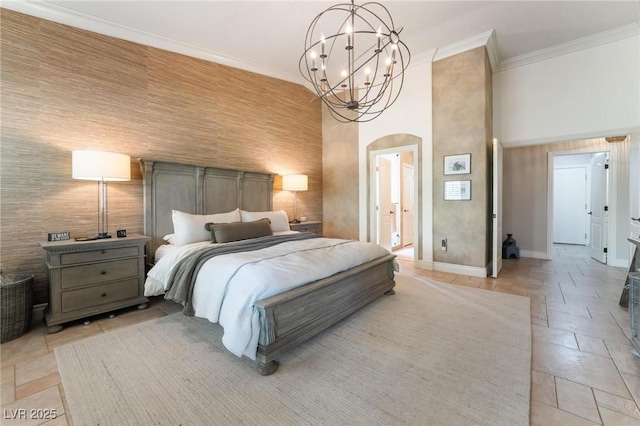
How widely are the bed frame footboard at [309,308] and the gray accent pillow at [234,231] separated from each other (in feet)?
4.67

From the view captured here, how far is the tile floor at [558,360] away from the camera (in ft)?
4.83

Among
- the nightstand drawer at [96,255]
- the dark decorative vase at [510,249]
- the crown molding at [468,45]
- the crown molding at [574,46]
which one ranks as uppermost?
the crown molding at [468,45]

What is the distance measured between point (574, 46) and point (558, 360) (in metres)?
4.50

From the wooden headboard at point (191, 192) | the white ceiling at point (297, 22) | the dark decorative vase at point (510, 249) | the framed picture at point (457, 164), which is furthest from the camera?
the dark decorative vase at point (510, 249)

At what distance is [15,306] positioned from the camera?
2285 millimetres

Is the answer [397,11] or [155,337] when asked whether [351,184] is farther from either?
[155,337]

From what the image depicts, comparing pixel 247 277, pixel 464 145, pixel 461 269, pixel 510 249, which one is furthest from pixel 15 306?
pixel 510 249

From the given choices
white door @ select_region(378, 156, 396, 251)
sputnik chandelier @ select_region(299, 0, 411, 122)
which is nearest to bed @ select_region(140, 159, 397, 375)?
sputnik chandelier @ select_region(299, 0, 411, 122)

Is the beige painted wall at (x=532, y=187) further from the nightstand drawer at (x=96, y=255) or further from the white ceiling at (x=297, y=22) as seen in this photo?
the nightstand drawer at (x=96, y=255)

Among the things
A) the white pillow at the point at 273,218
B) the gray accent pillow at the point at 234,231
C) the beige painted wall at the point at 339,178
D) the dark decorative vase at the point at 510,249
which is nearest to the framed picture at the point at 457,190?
the beige painted wall at the point at 339,178

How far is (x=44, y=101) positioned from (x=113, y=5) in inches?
51.3

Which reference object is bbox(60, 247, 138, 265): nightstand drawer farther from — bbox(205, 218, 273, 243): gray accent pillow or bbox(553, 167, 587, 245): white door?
bbox(553, 167, 587, 245): white door

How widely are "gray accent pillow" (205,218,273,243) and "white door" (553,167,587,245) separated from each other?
8.09 meters

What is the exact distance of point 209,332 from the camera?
2.37 metres
